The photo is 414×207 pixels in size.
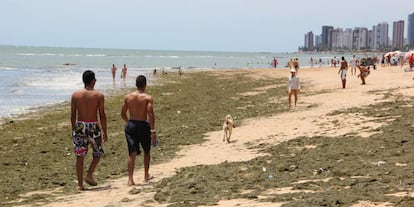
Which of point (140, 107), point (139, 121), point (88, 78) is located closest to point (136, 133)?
point (139, 121)

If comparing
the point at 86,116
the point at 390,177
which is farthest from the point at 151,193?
the point at 390,177

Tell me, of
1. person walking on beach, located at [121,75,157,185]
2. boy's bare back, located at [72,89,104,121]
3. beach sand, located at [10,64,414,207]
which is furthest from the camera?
person walking on beach, located at [121,75,157,185]

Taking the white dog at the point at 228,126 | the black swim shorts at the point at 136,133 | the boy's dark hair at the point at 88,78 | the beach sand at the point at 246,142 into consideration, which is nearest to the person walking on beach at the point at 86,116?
the boy's dark hair at the point at 88,78

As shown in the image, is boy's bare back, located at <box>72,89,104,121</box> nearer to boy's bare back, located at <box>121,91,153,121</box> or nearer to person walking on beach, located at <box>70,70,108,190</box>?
person walking on beach, located at <box>70,70,108,190</box>

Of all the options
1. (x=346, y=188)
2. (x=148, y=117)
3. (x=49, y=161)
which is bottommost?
(x=49, y=161)

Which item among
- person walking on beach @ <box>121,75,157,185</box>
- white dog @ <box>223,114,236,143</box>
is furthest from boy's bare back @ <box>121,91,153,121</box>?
white dog @ <box>223,114,236,143</box>

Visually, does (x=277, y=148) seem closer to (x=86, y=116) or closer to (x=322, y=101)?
(x=86, y=116)

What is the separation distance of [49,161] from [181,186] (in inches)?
186

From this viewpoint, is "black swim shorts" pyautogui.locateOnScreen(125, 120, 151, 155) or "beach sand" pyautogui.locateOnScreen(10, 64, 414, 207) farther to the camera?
"black swim shorts" pyautogui.locateOnScreen(125, 120, 151, 155)

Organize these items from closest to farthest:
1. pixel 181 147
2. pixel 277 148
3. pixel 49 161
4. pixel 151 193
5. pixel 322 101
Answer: pixel 151 193
pixel 277 148
pixel 49 161
pixel 181 147
pixel 322 101

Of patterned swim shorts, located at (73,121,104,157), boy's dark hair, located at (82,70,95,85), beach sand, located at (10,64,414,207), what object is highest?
boy's dark hair, located at (82,70,95,85)

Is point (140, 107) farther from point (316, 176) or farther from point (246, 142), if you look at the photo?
point (246, 142)

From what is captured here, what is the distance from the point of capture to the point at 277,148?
1010cm

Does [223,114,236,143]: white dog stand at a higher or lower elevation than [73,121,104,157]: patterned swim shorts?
lower
